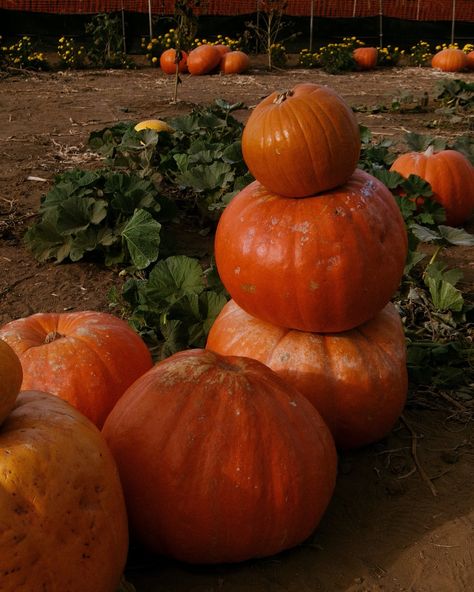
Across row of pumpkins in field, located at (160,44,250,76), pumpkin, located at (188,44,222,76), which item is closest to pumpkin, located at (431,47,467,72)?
row of pumpkins in field, located at (160,44,250,76)

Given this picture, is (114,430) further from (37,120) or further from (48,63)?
(48,63)

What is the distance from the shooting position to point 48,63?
17344 mm

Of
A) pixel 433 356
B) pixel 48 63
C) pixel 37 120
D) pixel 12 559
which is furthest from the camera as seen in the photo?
pixel 48 63

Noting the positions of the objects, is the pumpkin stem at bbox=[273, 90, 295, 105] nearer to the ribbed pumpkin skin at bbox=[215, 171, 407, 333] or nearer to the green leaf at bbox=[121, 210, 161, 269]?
the ribbed pumpkin skin at bbox=[215, 171, 407, 333]

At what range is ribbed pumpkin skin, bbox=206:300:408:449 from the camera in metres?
3.02

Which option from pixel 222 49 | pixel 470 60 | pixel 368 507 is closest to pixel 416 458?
pixel 368 507

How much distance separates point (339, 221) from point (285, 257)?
0.26 metres

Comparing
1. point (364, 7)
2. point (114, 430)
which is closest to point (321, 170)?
point (114, 430)

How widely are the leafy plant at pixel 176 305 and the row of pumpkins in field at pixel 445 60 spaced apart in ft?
50.9

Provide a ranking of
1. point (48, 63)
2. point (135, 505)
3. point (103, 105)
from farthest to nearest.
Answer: point (48, 63)
point (103, 105)
point (135, 505)

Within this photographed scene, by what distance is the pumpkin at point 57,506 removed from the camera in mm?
1853

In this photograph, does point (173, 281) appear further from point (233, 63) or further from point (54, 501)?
point (233, 63)

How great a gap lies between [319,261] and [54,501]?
1460mm

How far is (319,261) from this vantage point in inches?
116
